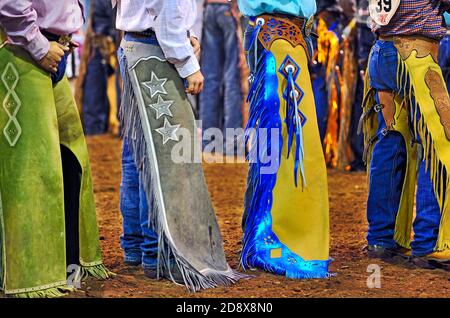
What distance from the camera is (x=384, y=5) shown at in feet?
16.0

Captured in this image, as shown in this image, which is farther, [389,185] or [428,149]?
[389,185]

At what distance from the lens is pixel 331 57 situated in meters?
8.41

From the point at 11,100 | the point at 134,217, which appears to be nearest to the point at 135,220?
the point at 134,217

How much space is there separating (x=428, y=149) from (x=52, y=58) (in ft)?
6.73

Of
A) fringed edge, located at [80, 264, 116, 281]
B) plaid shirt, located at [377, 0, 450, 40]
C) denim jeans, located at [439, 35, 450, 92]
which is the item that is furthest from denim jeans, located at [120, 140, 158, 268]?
denim jeans, located at [439, 35, 450, 92]

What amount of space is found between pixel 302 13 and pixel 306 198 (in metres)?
0.97

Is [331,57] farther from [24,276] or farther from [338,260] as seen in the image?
[24,276]

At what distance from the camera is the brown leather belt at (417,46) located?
16.0 feet

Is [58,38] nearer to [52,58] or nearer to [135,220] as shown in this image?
[52,58]

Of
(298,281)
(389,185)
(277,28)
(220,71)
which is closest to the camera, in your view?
(298,281)

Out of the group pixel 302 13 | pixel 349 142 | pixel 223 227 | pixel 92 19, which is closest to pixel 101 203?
pixel 223 227

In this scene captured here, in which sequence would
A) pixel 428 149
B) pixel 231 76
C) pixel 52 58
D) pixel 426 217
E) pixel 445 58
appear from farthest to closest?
1. pixel 231 76
2. pixel 445 58
3. pixel 426 217
4. pixel 428 149
5. pixel 52 58

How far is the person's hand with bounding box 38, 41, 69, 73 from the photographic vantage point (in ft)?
13.7
